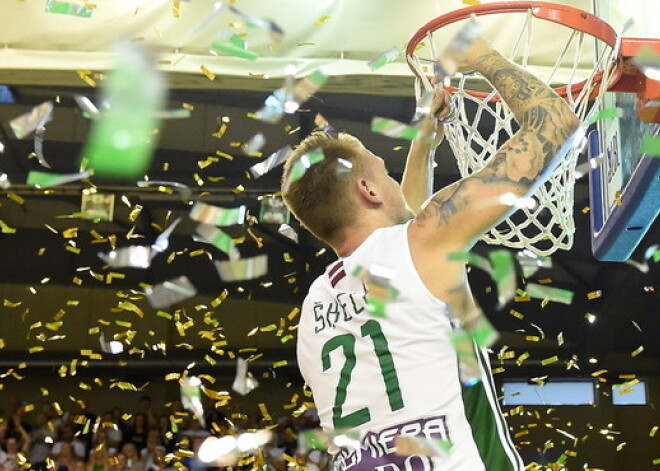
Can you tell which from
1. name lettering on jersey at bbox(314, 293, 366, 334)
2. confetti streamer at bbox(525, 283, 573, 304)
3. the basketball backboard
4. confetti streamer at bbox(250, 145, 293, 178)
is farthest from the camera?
confetti streamer at bbox(250, 145, 293, 178)

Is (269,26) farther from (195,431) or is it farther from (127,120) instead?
(195,431)

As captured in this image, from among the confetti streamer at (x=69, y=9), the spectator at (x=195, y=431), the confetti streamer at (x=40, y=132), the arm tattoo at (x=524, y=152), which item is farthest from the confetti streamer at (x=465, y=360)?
the spectator at (x=195, y=431)

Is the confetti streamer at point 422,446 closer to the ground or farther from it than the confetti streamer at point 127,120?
farther from it

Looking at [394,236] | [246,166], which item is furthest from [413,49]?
[246,166]

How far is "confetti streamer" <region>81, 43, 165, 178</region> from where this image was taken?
12.6 ft

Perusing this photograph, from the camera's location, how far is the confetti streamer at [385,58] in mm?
4324

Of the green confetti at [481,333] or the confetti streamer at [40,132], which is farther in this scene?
the confetti streamer at [40,132]

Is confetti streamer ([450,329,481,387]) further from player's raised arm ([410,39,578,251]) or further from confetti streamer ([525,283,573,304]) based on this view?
confetti streamer ([525,283,573,304])

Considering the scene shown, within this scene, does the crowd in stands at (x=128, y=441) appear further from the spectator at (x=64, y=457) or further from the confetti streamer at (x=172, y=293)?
the confetti streamer at (x=172, y=293)

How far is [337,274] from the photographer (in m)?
1.97

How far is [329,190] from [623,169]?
6.24ft

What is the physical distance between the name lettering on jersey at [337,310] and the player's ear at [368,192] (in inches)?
9.7

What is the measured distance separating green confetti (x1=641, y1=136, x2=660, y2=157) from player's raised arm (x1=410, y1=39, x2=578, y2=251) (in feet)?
4.30

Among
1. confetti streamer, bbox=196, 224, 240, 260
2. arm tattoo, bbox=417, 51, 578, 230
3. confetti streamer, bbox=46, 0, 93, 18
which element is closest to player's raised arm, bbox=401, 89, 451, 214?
arm tattoo, bbox=417, 51, 578, 230
